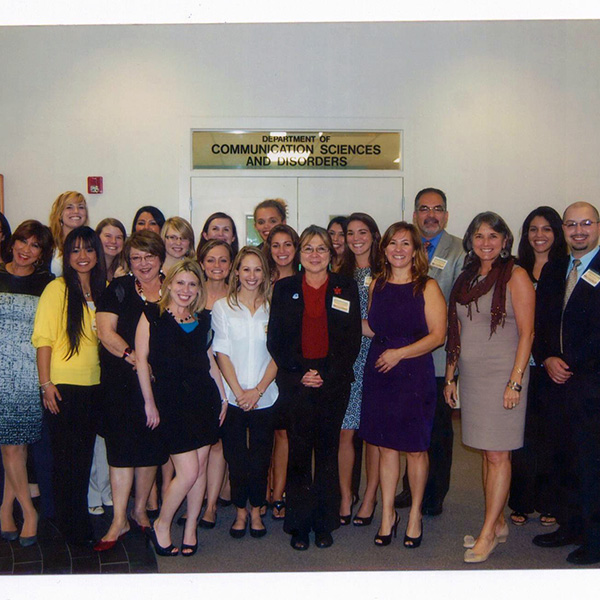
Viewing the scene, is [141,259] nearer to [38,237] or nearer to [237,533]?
[38,237]

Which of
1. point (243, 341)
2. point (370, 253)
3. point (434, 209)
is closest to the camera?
point (243, 341)

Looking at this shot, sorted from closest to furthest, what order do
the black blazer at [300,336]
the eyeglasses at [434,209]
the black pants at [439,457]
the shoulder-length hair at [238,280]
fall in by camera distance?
the black blazer at [300,336], the shoulder-length hair at [238,280], the black pants at [439,457], the eyeglasses at [434,209]

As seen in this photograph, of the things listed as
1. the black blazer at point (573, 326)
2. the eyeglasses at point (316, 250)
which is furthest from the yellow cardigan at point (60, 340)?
the black blazer at point (573, 326)

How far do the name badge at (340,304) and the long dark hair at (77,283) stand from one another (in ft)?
4.05

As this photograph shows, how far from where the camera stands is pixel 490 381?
287 centimetres

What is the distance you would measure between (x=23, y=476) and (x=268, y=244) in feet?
5.98

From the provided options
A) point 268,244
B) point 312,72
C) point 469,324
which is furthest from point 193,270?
point 312,72

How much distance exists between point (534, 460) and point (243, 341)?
1.82 m

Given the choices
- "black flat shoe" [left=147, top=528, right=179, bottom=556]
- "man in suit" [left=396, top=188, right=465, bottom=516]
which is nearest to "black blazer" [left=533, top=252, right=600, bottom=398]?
"man in suit" [left=396, top=188, right=465, bottom=516]

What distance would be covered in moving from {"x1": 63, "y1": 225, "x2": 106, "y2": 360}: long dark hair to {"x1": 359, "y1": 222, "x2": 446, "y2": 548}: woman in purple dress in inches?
58.0

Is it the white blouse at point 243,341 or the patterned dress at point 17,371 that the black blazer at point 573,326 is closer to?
the white blouse at point 243,341

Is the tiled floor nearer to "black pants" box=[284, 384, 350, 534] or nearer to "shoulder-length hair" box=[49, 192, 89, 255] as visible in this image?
"black pants" box=[284, 384, 350, 534]

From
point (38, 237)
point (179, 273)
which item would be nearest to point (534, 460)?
point (179, 273)

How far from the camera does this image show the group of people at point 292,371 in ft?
9.33
